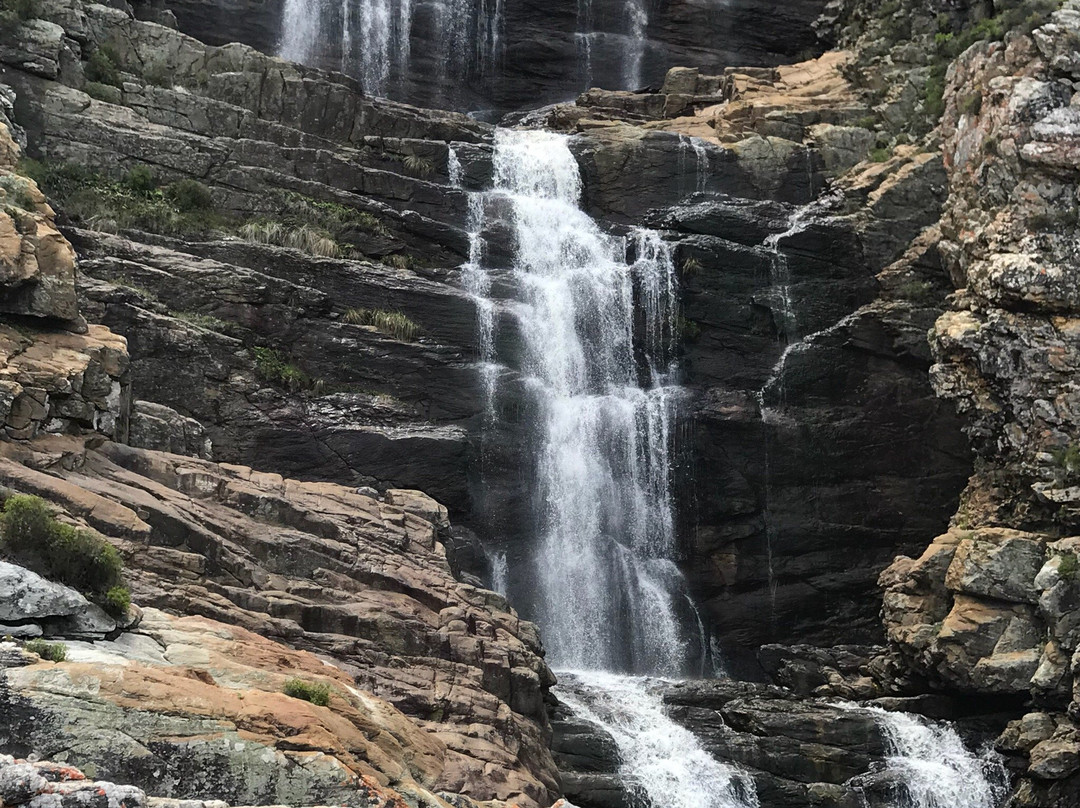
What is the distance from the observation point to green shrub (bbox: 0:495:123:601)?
1812 centimetres

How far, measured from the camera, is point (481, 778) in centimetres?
2109

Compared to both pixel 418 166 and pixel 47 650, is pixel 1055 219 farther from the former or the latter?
pixel 47 650

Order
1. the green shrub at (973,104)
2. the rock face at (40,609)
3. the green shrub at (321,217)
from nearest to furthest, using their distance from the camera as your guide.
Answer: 1. the rock face at (40,609)
2. the green shrub at (973,104)
3. the green shrub at (321,217)

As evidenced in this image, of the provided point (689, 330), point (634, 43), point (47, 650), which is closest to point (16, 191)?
point (47, 650)

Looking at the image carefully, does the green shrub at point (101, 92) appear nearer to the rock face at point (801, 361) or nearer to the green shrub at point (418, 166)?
the green shrub at point (418, 166)

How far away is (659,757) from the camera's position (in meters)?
27.9

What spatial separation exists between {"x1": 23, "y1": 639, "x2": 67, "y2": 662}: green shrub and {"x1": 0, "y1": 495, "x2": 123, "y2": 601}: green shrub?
2.15 meters

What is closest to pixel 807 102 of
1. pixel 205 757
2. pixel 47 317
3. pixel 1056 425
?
pixel 1056 425

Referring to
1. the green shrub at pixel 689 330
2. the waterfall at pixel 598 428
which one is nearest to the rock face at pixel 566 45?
the waterfall at pixel 598 428

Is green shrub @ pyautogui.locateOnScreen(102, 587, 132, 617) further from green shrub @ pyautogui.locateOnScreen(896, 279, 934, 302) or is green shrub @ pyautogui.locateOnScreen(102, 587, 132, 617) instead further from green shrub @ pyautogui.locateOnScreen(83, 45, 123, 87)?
green shrub @ pyautogui.locateOnScreen(896, 279, 934, 302)

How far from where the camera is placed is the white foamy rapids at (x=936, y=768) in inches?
1120

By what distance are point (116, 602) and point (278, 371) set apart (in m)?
19.0

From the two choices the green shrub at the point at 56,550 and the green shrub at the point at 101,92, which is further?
the green shrub at the point at 101,92

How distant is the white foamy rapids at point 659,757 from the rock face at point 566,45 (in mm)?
32355
